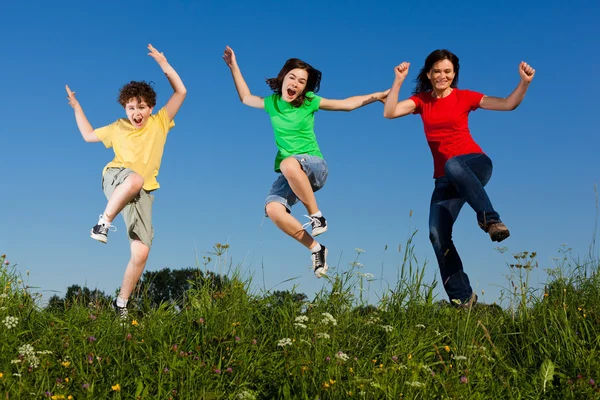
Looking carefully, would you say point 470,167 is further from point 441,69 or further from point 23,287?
point 23,287

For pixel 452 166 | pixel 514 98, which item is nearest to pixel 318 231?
pixel 452 166

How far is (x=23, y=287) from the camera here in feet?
23.5

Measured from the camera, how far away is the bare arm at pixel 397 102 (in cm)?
741

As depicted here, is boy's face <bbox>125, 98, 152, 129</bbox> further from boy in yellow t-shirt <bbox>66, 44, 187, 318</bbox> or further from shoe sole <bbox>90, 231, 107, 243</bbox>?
shoe sole <bbox>90, 231, 107, 243</bbox>

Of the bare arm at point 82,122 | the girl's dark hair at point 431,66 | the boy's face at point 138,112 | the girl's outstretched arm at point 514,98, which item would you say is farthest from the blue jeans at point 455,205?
the bare arm at point 82,122

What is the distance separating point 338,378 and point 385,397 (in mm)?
379

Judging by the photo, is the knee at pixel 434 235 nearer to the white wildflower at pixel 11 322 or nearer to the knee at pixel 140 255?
the knee at pixel 140 255

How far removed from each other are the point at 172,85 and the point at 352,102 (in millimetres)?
2322

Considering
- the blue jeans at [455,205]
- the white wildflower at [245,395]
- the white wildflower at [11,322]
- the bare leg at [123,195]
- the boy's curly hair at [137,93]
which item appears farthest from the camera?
the boy's curly hair at [137,93]

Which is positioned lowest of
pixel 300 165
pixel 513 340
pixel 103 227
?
pixel 513 340

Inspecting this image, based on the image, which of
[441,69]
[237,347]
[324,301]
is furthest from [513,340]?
[441,69]

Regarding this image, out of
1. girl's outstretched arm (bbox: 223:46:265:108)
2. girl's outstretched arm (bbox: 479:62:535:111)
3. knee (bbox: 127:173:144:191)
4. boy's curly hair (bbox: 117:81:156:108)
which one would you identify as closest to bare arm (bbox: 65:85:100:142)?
boy's curly hair (bbox: 117:81:156:108)

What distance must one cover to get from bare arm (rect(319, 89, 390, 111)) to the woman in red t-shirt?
290 mm

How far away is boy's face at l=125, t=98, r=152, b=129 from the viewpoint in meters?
8.31
